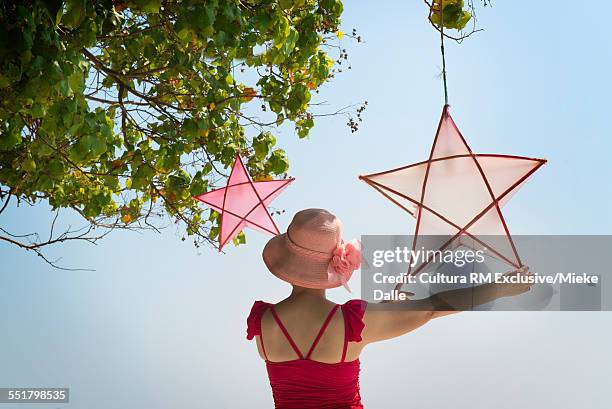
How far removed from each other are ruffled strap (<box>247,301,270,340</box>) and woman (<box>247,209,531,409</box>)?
19 millimetres

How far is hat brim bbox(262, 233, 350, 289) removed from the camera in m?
3.05

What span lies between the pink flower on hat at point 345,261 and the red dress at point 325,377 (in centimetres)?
12

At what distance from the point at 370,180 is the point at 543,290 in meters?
0.77

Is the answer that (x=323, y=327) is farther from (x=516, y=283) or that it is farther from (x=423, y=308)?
(x=516, y=283)

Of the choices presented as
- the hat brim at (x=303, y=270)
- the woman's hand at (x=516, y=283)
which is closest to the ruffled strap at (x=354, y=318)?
the hat brim at (x=303, y=270)

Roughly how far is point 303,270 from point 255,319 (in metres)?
0.33

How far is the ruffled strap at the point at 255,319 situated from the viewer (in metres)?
3.20

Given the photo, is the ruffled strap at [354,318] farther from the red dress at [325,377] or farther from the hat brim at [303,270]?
the hat brim at [303,270]

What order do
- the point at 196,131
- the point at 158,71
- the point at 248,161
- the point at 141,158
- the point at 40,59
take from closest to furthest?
the point at 40,59, the point at 196,131, the point at 158,71, the point at 141,158, the point at 248,161

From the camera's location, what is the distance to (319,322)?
3.03 meters

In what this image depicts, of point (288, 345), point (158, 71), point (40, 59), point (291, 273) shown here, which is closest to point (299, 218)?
point (291, 273)

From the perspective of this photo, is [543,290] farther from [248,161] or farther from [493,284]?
[248,161]

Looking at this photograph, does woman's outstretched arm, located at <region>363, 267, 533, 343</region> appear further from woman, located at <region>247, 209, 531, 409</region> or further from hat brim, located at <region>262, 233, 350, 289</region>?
hat brim, located at <region>262, 233, 350, 289</region>

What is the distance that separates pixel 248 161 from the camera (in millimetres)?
5992
